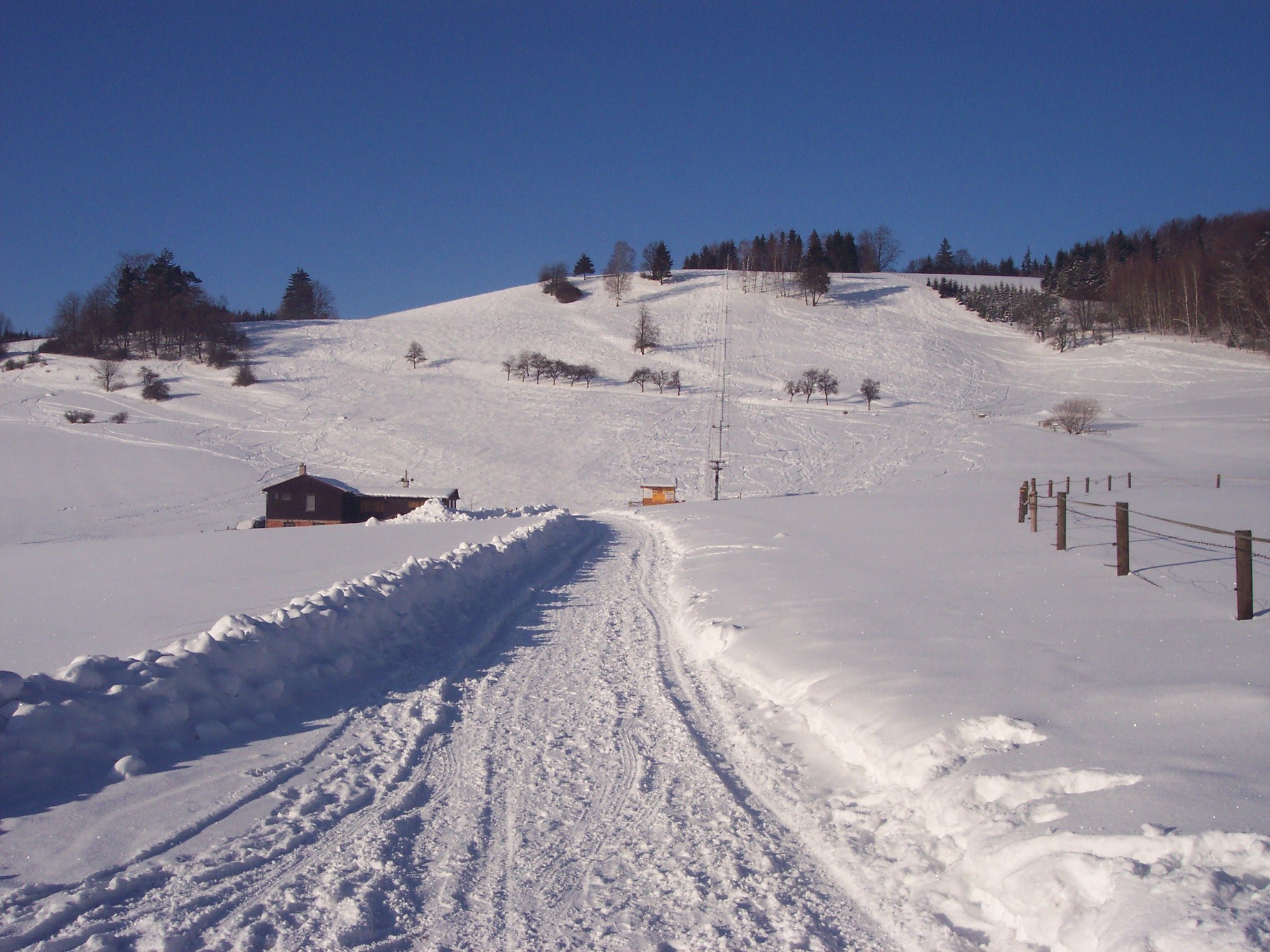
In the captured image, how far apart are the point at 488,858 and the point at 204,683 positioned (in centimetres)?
309

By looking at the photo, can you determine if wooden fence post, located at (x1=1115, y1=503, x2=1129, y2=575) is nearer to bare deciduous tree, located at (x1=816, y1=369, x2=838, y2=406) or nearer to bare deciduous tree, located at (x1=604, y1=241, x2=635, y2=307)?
bare deciduous tree, located at (x1=816, y1=369, x2=838, y2=406)

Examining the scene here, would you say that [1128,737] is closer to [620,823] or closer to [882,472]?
[620,823]

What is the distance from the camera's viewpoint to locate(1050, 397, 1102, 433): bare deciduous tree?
56844mm

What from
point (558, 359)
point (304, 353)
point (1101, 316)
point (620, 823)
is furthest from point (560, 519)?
point (1101, 316)

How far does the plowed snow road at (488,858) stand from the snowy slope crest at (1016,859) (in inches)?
16.4

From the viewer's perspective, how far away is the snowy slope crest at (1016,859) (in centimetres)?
287

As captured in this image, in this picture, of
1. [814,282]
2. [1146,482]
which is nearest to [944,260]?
[814,282]

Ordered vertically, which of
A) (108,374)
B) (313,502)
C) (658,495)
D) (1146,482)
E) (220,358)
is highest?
(220,358)

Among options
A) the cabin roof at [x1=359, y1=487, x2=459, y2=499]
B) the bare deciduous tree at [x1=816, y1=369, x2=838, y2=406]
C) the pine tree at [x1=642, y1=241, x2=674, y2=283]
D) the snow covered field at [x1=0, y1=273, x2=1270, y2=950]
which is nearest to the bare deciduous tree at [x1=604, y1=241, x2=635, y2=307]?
the pine tree at [x1=642, y1=241, x2=674, y2=283]

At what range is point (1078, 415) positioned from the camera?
2250 inches

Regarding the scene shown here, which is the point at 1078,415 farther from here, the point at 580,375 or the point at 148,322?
the point at 148,322

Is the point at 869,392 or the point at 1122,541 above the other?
the point at 869,392

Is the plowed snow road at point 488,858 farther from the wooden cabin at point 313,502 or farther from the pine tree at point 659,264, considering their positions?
the pine tree at point 659,264

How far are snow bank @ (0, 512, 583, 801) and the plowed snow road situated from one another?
801 mm
